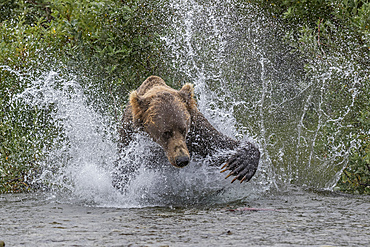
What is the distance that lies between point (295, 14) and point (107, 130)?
9.38 feet

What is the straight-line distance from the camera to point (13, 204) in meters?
4.20

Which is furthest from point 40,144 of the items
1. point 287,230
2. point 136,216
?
point 287,230

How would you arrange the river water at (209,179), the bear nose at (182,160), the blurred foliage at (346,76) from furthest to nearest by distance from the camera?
the blurred foliage at (346,76) < the bear nose at (182,160) < the river water at (209,179)

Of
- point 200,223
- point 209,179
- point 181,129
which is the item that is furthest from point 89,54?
point 200,223

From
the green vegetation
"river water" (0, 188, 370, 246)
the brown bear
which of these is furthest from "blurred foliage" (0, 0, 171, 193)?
"river water" (0, 188, 370, 246)

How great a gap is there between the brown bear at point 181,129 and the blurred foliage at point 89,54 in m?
1.82

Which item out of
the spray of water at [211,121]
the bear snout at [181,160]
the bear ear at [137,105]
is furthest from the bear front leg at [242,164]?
the bear ear at [137,105]

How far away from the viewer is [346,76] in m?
5.88

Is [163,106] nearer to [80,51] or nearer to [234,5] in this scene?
[80,51]

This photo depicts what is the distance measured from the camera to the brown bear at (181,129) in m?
4.09

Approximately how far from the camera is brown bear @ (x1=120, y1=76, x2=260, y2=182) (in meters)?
4.09

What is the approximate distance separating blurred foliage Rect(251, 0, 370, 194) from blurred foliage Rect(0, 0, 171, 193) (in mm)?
1891

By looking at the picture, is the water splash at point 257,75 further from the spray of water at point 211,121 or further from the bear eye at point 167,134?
the bear eye at point 167,134

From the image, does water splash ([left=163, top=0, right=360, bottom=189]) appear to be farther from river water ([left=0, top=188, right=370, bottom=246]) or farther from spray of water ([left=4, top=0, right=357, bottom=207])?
river water ([left=0, top=188, right=370, bottom=246])
